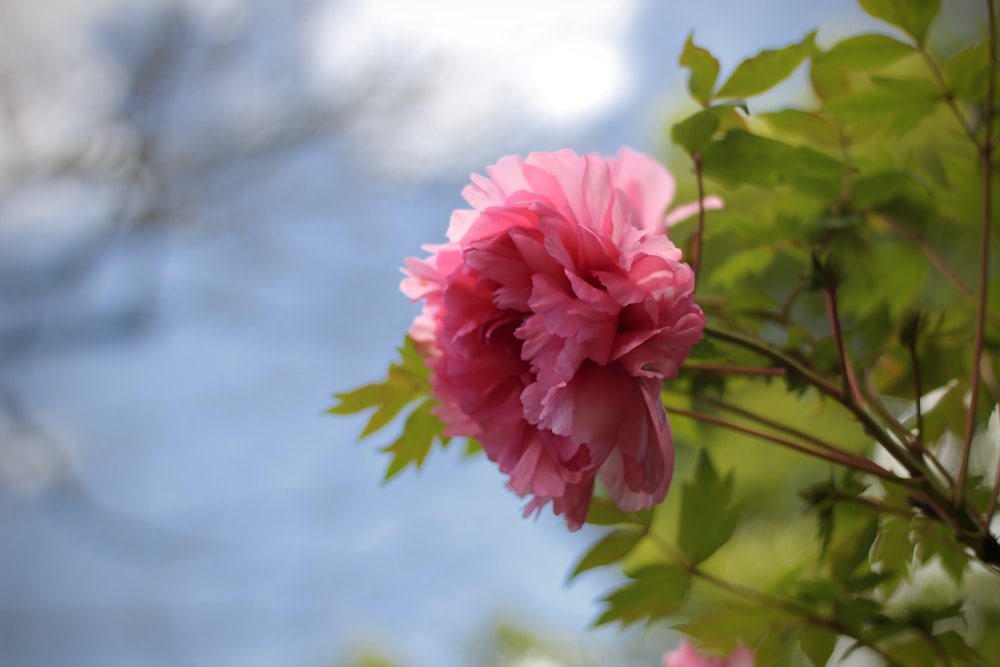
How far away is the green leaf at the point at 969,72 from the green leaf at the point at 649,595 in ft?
0.66

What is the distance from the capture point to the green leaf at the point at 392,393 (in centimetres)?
28

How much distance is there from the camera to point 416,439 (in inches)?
11.5

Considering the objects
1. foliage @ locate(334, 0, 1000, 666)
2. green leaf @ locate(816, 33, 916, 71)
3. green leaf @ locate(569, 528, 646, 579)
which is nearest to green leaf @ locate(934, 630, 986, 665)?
foliage @ locate(334, 0, 1000, 666)

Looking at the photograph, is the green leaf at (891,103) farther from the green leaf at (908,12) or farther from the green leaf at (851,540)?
the green leaf at (851,540)

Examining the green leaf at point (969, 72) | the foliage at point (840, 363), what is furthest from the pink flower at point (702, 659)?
the green leaf at point (969, 72)

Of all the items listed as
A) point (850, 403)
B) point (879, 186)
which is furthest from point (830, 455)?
point (879, 186)

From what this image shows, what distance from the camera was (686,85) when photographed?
11.4 inches

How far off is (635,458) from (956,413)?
0.19 metres

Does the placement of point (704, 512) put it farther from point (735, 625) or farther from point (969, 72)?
point (969, 72)

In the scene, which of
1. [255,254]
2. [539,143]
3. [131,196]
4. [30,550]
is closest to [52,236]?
[131,196]

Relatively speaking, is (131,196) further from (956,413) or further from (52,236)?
(956,413)

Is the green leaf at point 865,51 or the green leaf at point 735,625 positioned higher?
the green leaf at point 865,51

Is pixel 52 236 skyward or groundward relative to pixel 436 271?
skyward

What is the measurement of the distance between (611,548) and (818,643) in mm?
74
